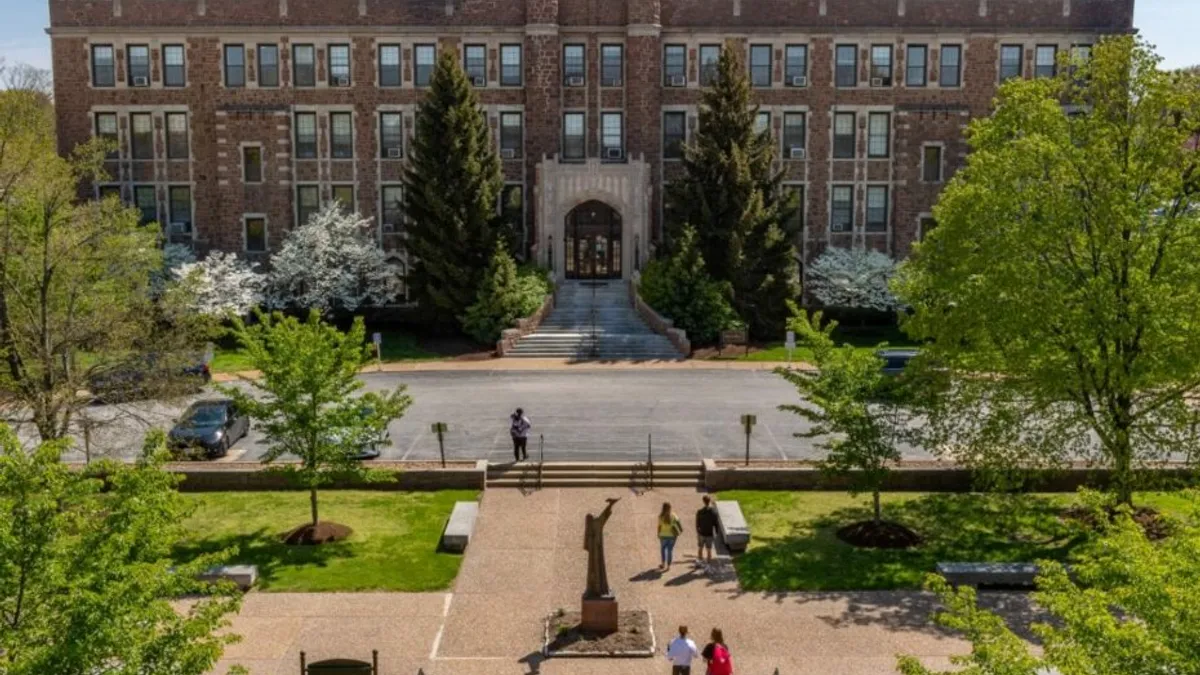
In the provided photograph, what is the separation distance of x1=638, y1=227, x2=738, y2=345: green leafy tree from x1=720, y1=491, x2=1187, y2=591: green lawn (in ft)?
58.5

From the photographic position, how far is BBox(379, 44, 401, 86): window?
4834cm

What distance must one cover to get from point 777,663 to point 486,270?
29190 millimetres

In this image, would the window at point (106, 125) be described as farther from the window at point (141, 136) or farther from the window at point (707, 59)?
the window at point (707, 59)

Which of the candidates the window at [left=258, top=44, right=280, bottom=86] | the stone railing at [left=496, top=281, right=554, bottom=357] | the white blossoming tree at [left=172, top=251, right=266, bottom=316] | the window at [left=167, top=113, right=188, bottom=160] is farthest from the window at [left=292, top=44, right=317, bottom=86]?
the stone railing at [left=496, top=281, right=554, bottom=357]

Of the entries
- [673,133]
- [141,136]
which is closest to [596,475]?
[673,133]

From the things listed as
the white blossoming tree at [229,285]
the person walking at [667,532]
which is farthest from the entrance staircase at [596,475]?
the white blossoming tree at [229,285]

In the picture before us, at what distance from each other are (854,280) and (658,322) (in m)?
10.4

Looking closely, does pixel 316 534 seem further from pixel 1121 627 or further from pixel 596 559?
pixel 1121 627

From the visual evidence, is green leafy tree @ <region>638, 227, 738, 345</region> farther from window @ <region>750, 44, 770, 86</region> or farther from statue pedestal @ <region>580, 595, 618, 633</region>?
statue pedestal @ <region>580, 595, 618, 633</region>

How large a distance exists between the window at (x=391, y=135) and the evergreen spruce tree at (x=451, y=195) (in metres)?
5.31

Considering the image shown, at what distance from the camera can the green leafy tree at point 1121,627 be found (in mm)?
8719

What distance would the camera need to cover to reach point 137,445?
26.7m

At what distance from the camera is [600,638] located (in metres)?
16.1

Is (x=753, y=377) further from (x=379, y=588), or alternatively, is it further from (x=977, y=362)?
(x=379, y=588)
